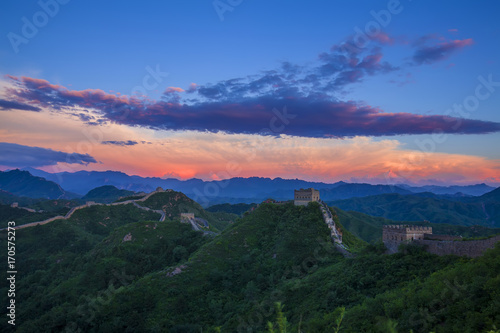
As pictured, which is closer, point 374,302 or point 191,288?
point 374,302

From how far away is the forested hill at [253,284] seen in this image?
2046cm

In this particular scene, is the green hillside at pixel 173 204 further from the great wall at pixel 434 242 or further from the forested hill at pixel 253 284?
the great wall at pixel 434 242

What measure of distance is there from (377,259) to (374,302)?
9874 millimetres

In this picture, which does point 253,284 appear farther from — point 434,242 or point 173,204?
point 173,204

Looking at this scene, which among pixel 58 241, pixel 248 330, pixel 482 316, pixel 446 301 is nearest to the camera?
pixel 482 316

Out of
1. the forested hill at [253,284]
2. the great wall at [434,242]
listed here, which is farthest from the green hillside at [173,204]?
the great wall at [434,242]

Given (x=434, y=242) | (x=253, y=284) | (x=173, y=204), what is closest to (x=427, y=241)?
(x=434, y=242)

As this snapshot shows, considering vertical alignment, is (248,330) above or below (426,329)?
below

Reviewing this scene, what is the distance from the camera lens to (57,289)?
55219 mm

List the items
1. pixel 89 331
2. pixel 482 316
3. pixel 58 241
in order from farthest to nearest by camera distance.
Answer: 1. pixel 58 241
2. pixel 89 331
3. pixel 482 316

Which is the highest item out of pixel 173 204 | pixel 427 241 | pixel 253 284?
pixel 427 241

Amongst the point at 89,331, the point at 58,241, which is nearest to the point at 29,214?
the point at 58,241

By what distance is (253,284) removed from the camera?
4388 cm

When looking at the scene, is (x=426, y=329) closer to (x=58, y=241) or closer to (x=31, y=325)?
(x=31, y=325)
